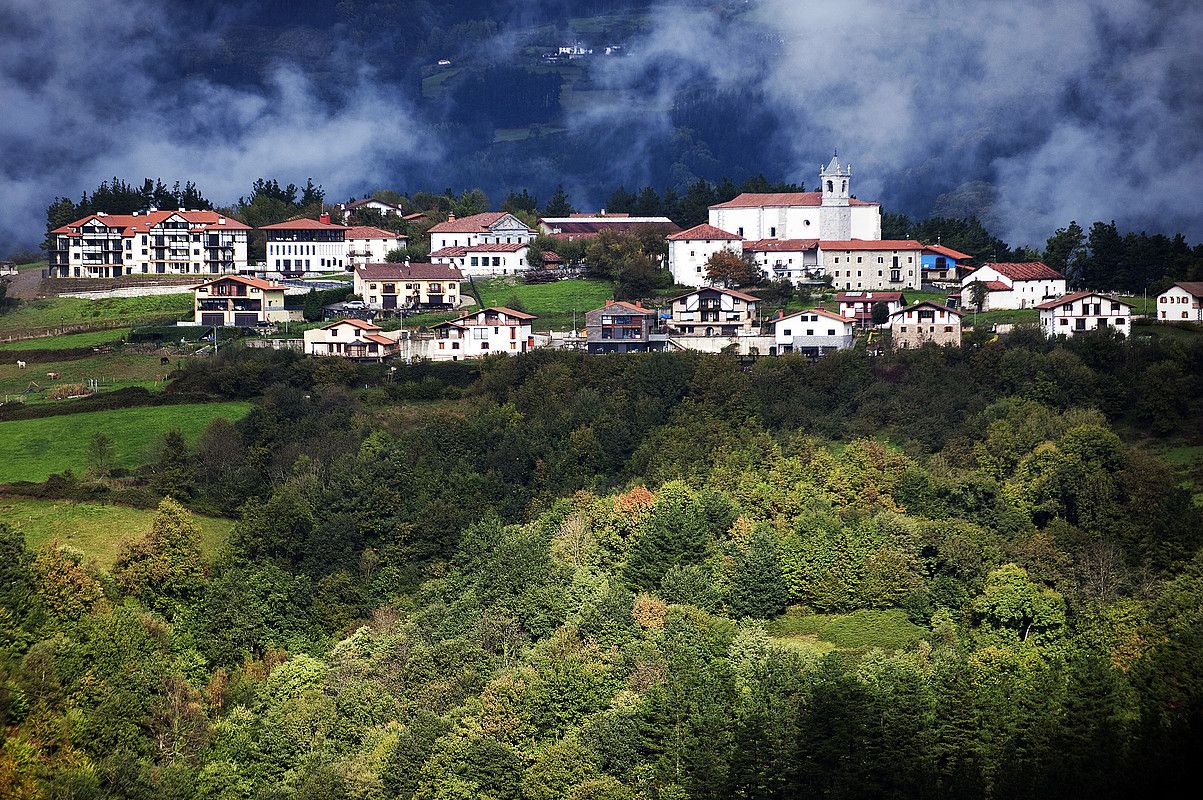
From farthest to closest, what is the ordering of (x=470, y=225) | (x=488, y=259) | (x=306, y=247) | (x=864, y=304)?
1. (x=470, y=225)
2. (x=306, y=247)
3. (x=488, y=259)
4. (x=864, y=304)

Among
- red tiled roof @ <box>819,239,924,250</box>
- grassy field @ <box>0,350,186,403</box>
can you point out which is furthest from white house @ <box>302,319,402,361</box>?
red tiled roof @ <box>819,239,924,250</box>

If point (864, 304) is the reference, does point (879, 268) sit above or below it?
above

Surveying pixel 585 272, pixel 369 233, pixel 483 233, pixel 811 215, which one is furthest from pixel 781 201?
pixel 369 233

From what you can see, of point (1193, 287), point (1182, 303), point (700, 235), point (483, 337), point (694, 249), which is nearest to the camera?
point (1182, 303)

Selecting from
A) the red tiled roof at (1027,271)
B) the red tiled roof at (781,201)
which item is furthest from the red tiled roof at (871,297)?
the red tiled roof at (781,201)

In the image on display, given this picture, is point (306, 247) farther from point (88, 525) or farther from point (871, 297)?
point (88, 525)

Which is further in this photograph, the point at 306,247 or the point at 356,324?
the point at 306,247

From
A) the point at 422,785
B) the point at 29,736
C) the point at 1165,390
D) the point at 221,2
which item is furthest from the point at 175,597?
the point at 221,2

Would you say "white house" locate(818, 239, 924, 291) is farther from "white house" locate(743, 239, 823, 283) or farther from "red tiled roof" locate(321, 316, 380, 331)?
"red tiled roof" locate(321, 316, 380, 331)
